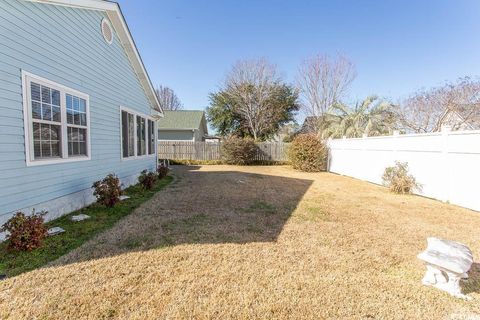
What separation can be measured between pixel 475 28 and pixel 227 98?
18398 mm

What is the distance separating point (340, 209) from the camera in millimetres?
6031

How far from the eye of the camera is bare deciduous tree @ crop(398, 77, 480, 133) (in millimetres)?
13062


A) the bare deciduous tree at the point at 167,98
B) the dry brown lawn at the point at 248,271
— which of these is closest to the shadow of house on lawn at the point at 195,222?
the dry brown lawn at the point at 248,271

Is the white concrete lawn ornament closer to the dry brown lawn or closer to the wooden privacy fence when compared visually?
the dry brown lawn

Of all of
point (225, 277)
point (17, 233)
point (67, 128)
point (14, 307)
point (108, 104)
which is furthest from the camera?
point (108, 104)

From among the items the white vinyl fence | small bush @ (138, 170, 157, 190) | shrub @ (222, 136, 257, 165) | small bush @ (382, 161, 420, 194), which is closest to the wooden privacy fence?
shrub @ (222, 136, 257, 165)

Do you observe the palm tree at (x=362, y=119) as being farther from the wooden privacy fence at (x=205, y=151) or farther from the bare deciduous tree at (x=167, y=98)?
the bare deciduous tree at (x=167, y=98)

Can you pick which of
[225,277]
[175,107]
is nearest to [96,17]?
[225,277]

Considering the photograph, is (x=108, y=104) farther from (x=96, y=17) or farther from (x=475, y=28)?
(x=475, y=28)

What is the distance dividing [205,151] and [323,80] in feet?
40.5

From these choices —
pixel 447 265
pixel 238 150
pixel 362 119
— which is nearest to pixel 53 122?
pixel 447 265

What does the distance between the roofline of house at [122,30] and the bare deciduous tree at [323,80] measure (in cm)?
1558

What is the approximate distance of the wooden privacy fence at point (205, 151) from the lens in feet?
63.5

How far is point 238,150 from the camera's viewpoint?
1808cm
